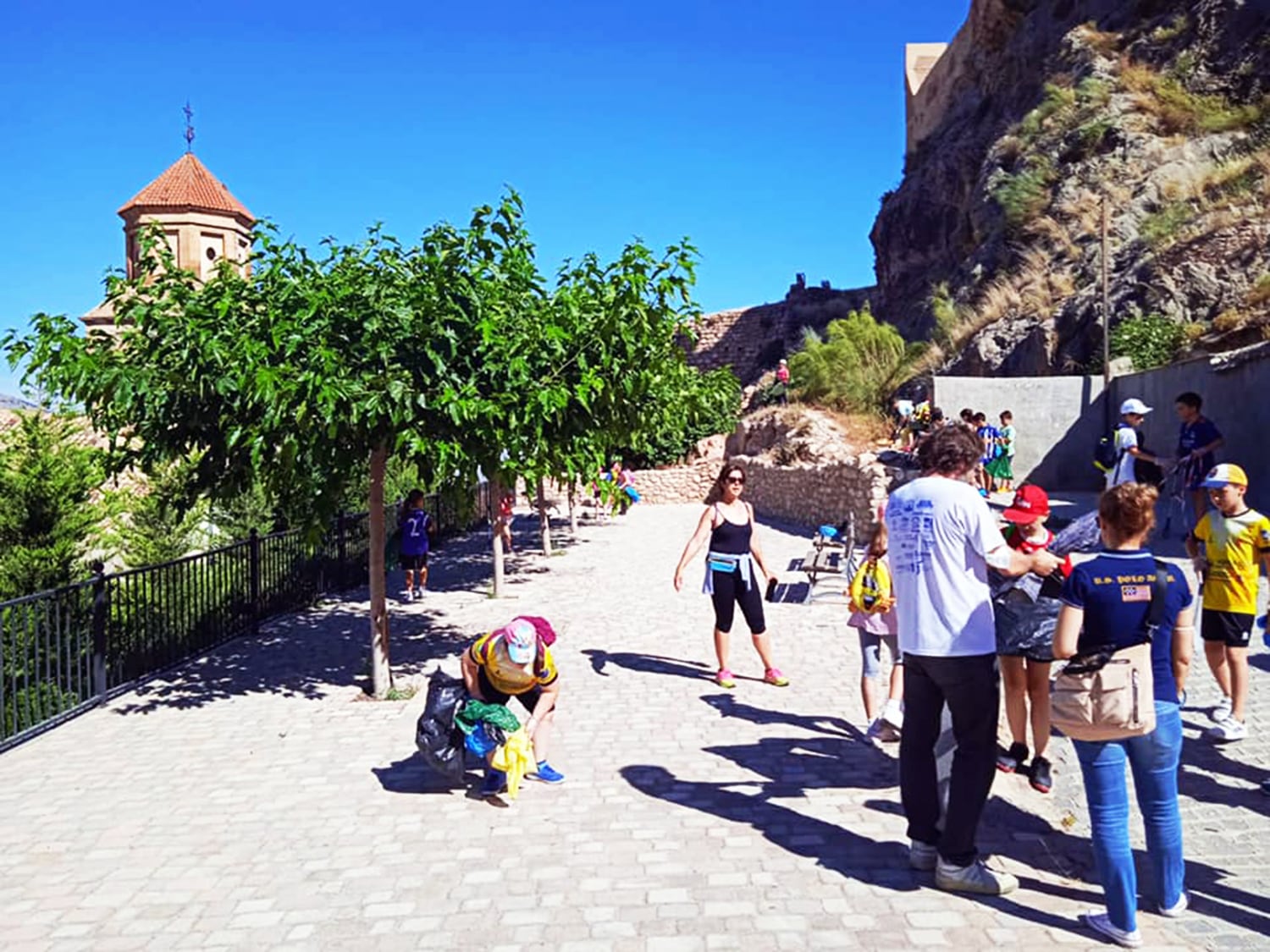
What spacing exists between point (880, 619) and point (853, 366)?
21.5 metres

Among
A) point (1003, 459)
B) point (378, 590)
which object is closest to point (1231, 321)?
point (1003, 459)

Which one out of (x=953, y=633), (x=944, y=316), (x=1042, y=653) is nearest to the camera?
(x=953, y=633)

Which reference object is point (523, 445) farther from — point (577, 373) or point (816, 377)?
point (816, 377)

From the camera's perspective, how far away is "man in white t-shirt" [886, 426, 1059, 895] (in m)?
3.95

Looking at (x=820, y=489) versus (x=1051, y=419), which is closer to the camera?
(x=1051, y=419)

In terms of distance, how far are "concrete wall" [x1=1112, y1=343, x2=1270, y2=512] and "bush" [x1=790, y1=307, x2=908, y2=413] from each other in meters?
10.0

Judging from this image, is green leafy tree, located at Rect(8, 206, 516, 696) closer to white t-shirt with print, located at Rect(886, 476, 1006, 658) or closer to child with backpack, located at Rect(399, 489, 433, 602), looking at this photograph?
white t-shirt with print, located at Rect(886, 476, 1006, 658)

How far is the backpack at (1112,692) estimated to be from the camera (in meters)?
3.53

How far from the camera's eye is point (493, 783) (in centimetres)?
544

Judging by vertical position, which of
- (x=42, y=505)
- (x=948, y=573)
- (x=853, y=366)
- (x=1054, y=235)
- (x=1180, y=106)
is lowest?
(x=948, y=573)

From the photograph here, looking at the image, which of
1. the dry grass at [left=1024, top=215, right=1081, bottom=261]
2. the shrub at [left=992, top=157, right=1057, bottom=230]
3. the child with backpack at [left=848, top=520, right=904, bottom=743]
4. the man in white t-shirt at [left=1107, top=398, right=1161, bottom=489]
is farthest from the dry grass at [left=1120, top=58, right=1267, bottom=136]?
the child with backpack at [left=848, top=520, right=904, bottom=743]

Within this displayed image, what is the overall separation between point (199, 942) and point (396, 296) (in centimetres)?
461

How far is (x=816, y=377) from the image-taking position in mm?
27375

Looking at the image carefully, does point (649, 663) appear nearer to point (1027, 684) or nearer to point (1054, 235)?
point (1027, 684)
